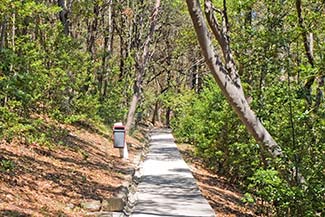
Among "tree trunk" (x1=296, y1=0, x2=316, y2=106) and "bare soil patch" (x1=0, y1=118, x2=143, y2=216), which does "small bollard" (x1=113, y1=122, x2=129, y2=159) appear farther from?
"tree trunk" (x1=296, y1=0, x2=316, y2=106)

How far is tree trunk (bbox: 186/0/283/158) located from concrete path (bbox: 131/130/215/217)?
8.02ft

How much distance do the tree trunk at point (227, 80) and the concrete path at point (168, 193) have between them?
8.02 ft

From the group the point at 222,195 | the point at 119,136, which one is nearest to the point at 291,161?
the point at 222,195

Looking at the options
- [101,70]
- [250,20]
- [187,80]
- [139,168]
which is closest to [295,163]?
[250,20]

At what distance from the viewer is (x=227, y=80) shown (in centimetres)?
722

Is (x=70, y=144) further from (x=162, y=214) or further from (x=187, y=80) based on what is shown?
(x=187, y=80)

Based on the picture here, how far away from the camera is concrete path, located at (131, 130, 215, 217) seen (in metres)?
9.46

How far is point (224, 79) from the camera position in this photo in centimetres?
718

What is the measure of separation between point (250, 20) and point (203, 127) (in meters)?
5.90

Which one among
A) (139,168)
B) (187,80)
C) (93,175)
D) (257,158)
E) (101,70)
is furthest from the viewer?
(187,80)

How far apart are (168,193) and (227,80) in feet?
16.7

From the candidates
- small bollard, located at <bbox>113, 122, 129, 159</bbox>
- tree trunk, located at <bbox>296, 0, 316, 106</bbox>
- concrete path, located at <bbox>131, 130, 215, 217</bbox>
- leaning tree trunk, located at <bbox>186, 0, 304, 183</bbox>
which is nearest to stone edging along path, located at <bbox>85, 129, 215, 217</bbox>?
concrete path, located at <bbox>131, 130, 215, 217</bbox>

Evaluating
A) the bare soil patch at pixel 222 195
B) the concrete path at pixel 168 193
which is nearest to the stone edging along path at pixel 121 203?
the concrete path at pixel 168 193

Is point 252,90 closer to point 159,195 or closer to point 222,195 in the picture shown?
point 159,195
